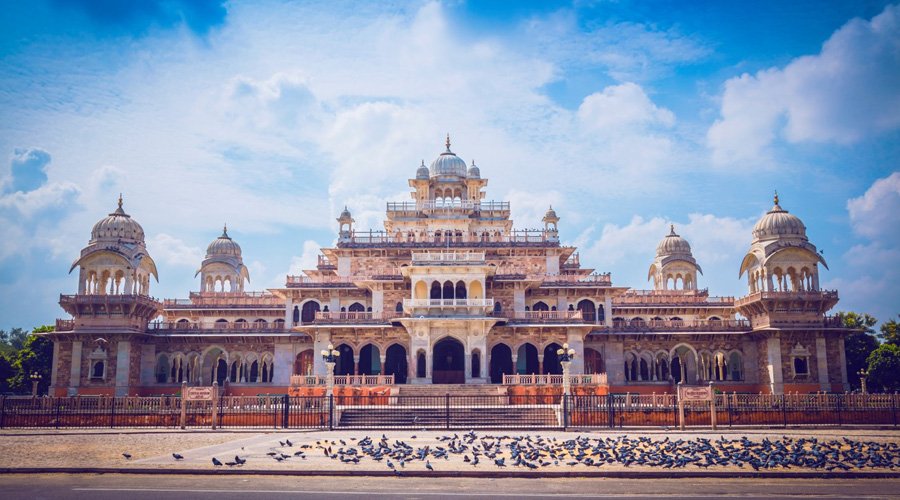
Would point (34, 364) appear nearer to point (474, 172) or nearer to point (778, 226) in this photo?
point (474, 172)

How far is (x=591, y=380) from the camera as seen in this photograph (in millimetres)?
39719

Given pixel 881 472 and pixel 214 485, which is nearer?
pixel 214 485

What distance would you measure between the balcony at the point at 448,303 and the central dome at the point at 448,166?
13.8m

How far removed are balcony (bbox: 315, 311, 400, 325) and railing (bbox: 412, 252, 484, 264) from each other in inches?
156

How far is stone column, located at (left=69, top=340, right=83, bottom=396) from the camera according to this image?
45.8 meters

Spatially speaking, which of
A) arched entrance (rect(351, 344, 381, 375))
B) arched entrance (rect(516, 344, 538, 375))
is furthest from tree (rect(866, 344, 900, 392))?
arched entrance (rect(351, 344, 381, 375))

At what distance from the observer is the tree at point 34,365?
56562mm

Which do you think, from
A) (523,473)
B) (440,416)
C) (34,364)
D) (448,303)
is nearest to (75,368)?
(34,364)

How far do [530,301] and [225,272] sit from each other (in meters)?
27.2

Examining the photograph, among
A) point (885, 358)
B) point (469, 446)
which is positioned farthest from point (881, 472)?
point (885, 358)

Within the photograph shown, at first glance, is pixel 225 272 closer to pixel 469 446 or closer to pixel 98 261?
pixel 98 261

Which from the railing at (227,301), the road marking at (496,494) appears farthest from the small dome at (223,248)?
the road marking at (496,494)

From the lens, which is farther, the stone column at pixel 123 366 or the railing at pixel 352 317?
the stone column at pixel 123 366

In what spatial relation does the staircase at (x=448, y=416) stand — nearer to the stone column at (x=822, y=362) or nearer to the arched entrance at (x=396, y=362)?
the arched entrance at (x=396, y=362)
